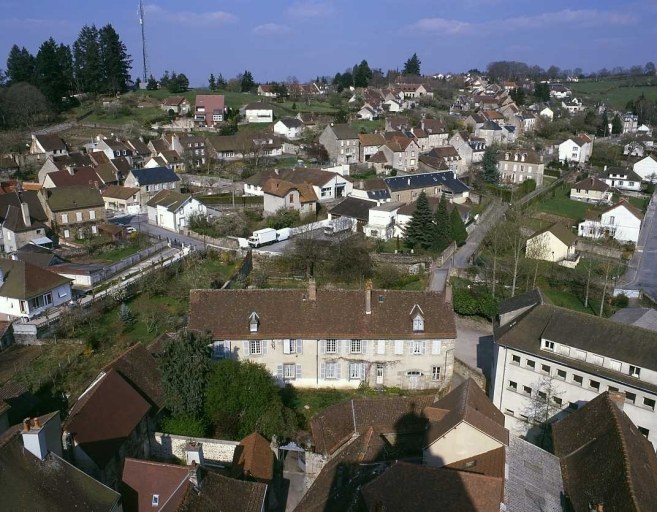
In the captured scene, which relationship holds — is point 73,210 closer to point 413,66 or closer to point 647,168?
point 647,168

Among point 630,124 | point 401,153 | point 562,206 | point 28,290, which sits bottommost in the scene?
point 28,290

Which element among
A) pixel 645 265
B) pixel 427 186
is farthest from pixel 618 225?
pixel 427 186

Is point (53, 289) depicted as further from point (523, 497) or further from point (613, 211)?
point (613, 211)

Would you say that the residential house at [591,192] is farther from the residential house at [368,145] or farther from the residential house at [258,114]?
the residential house at [258,114]

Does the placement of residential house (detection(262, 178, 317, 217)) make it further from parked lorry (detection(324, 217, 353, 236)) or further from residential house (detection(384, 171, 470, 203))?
residential house (detection(384, 171, 470, 203))

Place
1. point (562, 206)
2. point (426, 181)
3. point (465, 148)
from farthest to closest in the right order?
1. point (465, 148)
2. point (562, 206)
3. point (426, 181)

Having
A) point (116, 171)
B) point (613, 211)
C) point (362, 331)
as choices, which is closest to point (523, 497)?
point (362, 331)

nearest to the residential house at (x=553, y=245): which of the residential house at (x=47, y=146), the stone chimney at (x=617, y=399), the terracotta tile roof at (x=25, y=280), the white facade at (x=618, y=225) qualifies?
the white facade at (x=618, y=225)
